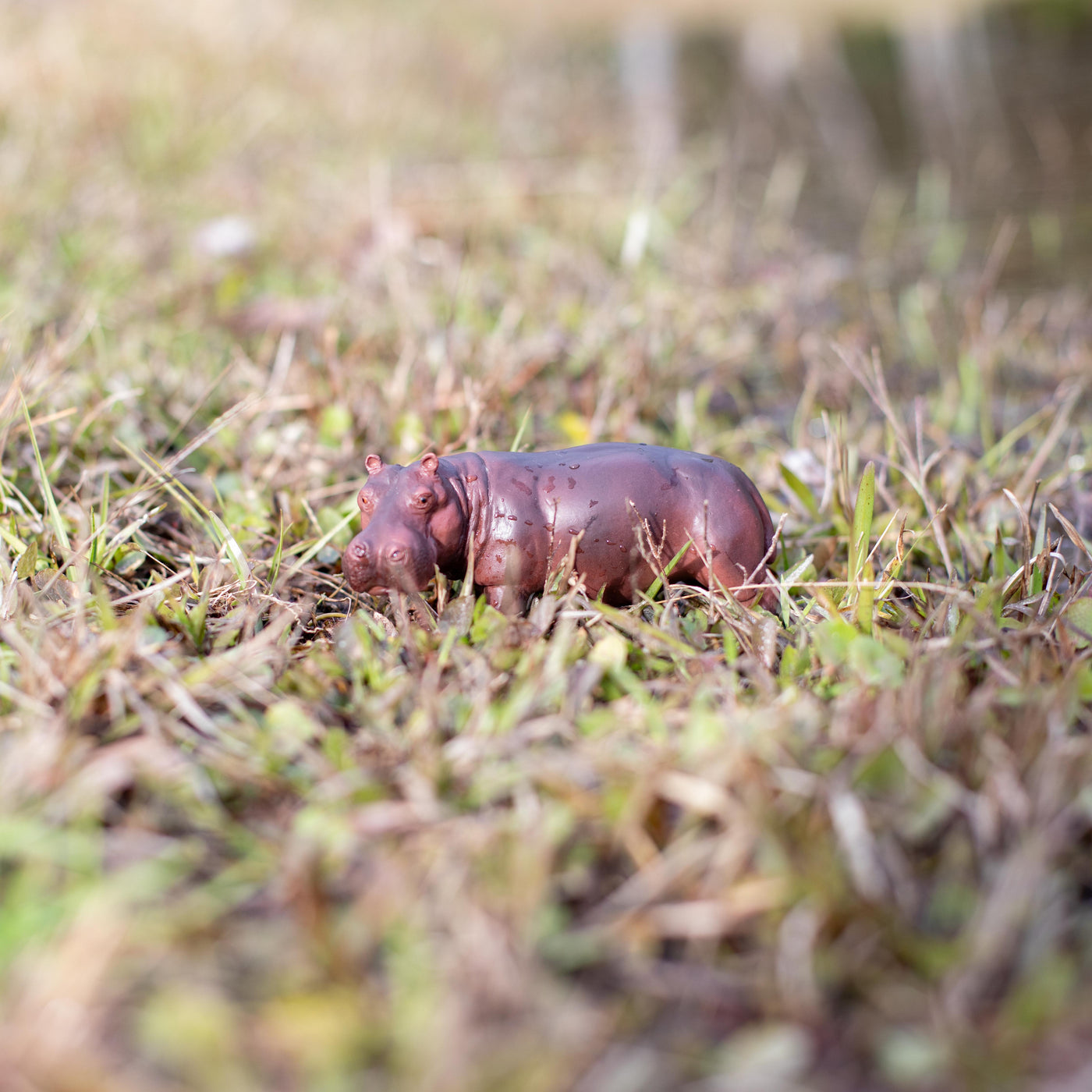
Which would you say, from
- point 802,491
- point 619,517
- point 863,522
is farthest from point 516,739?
point 802,491

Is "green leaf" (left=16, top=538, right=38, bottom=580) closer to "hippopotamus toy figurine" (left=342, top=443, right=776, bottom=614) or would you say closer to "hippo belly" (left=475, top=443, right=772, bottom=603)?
"hippopotamus toy figurine" (left=342, top=443, right=776, bottom=614)

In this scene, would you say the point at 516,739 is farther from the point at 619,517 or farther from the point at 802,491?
the point at 802,491

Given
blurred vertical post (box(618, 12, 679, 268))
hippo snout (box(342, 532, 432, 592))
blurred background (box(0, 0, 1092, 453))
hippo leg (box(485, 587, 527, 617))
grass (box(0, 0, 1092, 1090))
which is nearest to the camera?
grass (box(0, 0, 1092, 1090))

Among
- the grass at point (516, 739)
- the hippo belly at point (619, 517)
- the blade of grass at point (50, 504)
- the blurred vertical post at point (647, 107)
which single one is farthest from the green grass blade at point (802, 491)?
the blurred vertical post at point (647, 107)

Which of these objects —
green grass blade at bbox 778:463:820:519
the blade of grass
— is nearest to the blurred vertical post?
green grass blade at bbox 778:463:820:519

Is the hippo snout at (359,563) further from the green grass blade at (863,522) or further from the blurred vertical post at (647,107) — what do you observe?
the blurred vertical post at (647,107)

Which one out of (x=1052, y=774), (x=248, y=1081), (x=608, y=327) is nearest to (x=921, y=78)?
(x=608, y=327)
